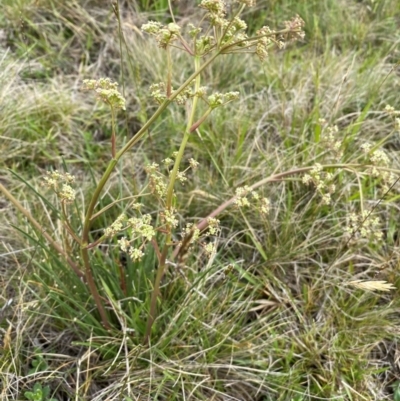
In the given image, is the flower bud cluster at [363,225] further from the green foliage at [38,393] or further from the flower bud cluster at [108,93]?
the green foliage at [38,393]

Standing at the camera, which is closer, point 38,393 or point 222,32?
point 222,32

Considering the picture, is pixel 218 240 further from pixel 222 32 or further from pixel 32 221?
pixel 222 32

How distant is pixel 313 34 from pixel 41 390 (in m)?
2.31

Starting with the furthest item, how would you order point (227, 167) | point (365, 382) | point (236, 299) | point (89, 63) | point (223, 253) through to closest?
point (89, 63) < point (227, 167) < point (223, 253) < point (236, 299) < point (365, 382)

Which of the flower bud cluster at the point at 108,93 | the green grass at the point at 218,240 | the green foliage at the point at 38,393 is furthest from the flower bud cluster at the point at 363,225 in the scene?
the green foliage at the point at 38,393

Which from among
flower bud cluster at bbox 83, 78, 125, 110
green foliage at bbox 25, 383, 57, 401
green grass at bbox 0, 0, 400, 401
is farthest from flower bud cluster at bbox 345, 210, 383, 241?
green foliage at bbox 25, 383, 57, 401

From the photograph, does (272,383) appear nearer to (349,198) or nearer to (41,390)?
(41,390)

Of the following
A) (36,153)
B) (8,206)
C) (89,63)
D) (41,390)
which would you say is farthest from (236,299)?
(89,63)

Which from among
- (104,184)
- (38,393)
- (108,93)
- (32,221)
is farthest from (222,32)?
(38,393)

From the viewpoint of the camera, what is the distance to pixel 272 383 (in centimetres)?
160

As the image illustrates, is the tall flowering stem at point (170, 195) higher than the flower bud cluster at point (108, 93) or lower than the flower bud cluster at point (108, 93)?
lower

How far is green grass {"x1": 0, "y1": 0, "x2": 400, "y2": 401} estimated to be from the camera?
162cm

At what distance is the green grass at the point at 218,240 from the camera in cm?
162

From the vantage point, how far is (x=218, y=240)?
1.99 m
